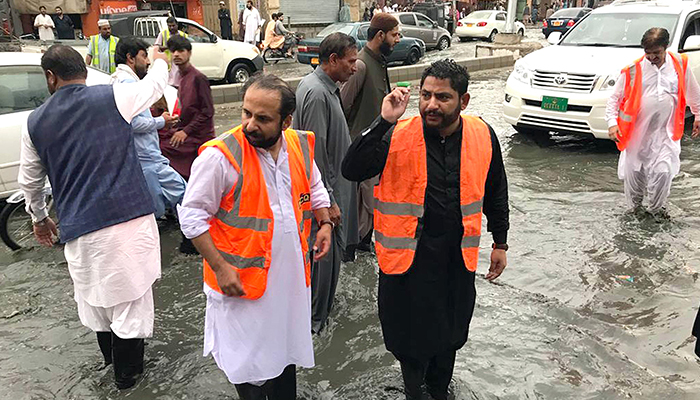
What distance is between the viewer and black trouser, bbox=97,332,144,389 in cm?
309

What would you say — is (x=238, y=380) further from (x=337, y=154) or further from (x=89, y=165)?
(x=337, y=154)

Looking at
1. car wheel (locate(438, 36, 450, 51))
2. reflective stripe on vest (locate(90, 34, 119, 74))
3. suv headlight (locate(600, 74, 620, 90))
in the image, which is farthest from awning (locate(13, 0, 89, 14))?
suv headlight (locate(600, 74, 620, 90))

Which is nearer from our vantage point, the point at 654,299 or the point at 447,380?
the point at 447,380

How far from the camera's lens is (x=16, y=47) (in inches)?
569

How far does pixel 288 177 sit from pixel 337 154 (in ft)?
3.94

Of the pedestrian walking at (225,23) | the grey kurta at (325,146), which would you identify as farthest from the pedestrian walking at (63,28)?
the grey kurta at (325,146)

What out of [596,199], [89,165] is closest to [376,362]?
[89,165]

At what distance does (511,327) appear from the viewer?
3.76 meters

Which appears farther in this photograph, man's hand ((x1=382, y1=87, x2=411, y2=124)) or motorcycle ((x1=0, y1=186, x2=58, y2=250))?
motorcycle ((x1=0, y1=186, x2=58, y2=250))

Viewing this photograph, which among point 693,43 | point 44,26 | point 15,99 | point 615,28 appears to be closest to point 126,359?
point 15,99

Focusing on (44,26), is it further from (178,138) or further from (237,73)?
(178,138)

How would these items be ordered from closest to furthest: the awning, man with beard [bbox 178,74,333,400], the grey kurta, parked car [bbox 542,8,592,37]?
man with beard [bbox 178,74,333,400] → the grey kurta → the awning → parked car [bbox 542,8,592,37]

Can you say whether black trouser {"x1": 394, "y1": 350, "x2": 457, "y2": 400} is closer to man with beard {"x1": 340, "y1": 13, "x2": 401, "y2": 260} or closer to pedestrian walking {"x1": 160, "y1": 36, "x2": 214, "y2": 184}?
man with beard {"x1": 340, "y1": 13, "x2": 401, "y2": 260}

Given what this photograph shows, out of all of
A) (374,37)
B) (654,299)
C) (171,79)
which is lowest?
(654,299)
